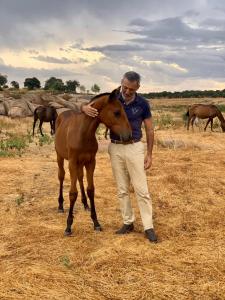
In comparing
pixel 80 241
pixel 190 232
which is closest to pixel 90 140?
pixel 80 241

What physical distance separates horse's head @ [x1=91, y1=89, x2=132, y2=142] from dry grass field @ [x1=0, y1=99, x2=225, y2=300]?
5.18 ft

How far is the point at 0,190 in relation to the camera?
32.7ft

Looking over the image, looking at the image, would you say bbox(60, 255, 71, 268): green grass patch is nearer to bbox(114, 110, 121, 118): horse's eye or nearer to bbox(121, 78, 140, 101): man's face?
bbox(114, 110, 121, 118): horse's eye

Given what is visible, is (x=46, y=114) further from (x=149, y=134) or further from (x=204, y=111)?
(x=149, y=134)

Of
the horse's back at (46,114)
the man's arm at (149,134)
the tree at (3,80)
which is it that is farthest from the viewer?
the tree at (3,80)

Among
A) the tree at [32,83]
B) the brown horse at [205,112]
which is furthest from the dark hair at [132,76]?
the tree at [32,83]

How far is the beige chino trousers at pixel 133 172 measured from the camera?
21.4 ft

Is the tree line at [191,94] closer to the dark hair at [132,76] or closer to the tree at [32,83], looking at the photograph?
the tree at [32,83]

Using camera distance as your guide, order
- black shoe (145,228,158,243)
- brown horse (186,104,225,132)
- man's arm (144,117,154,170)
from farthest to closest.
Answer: brown horse (186,104,225,132)
man's arm (144,117,154,170)
black shoe (145,228,158,243)

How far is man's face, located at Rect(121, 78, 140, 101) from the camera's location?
6.15m

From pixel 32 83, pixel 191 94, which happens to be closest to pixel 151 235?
pixel 32 83

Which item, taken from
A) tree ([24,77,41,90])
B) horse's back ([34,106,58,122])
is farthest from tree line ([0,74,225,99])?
horse's back ([34,106,58,122])

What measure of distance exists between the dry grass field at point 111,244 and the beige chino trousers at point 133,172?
47cm

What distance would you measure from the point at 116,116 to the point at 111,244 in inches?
71.4
